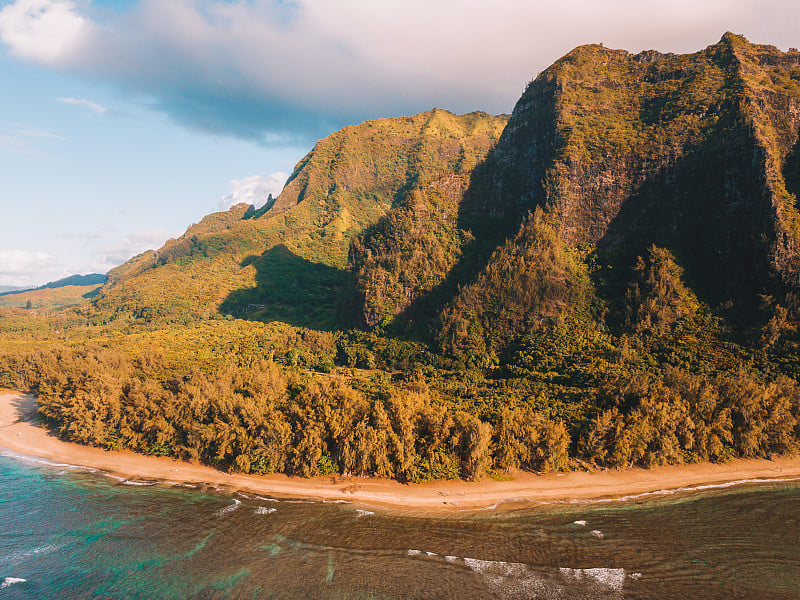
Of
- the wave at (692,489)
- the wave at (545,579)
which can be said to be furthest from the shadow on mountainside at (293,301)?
the wave at (545,579)

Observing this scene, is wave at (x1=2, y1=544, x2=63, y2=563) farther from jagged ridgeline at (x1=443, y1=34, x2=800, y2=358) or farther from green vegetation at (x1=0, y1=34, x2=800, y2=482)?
jagged ridgeline at (x1=443, y1=34, x2=800, y2=358)

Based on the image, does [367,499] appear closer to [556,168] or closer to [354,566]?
[354,566]

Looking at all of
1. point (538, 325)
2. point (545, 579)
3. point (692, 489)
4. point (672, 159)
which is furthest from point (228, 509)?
point (672, 159)

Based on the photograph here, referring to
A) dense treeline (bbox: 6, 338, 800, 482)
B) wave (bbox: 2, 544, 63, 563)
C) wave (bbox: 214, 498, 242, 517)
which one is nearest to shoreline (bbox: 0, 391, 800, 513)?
dense treeline (bbox: 6, 338, 800, 482)

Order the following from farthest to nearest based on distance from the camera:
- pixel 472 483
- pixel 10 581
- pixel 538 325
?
pixel 538 325
pixel 472 483
pixel 10 581

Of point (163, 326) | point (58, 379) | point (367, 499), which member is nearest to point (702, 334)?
point (367, 499)

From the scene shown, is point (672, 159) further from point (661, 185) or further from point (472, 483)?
point (472, 483)

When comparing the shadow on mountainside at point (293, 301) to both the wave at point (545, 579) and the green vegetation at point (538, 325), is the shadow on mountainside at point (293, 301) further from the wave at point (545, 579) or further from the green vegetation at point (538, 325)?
the wave at point (545, 579)
